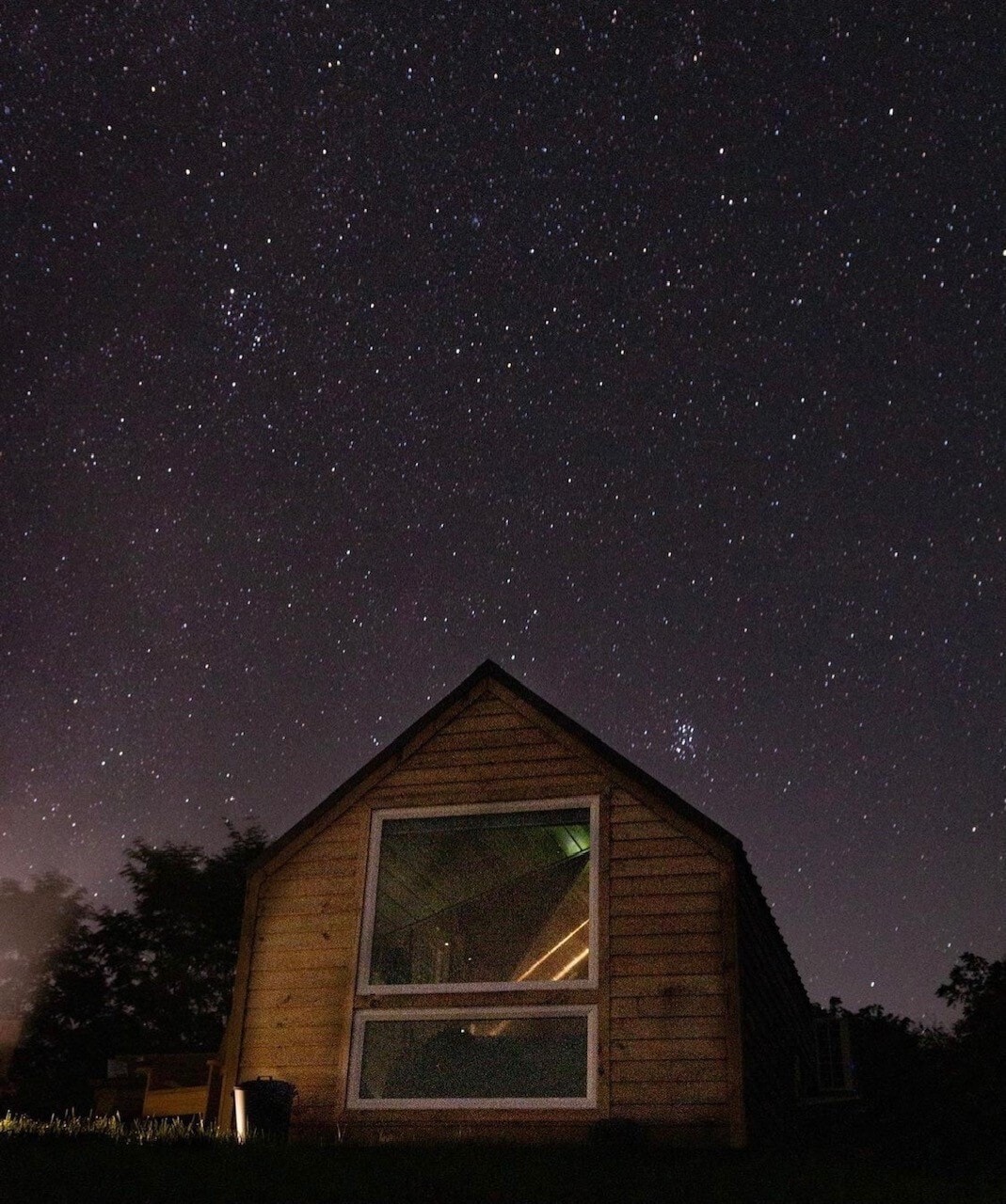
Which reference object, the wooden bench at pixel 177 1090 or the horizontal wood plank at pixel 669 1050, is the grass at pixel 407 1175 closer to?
the horizontal wood plank at pixel 669 1050

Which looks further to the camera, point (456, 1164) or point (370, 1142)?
point (370, 1142)

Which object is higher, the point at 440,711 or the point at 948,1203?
the point at 440,711

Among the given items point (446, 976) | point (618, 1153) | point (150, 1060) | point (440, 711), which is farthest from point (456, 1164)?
point (150, 1060)

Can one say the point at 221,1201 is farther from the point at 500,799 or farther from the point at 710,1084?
the point at 500,799

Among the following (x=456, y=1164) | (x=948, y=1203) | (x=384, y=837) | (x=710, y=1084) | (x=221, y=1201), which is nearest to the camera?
(x=221, y=1201)

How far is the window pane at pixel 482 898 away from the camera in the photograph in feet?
49.5

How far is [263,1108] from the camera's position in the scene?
13398 mm

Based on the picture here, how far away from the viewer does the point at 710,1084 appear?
1319cm

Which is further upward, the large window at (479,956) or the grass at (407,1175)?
the large window at (479,956)

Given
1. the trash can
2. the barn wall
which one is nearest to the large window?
the trash can

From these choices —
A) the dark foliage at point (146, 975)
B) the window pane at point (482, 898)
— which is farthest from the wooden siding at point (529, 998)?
the dark foliage at point (146, 975)

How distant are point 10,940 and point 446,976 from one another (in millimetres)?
33294

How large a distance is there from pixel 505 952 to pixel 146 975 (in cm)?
2681

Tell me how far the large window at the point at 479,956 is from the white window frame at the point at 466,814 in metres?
0.02
